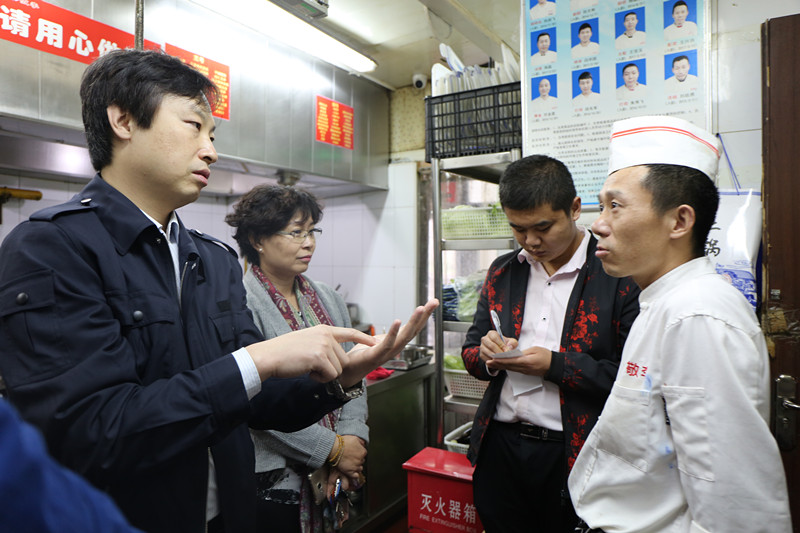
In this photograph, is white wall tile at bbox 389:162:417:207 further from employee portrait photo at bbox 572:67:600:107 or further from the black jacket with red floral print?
the black jacket with red floral print

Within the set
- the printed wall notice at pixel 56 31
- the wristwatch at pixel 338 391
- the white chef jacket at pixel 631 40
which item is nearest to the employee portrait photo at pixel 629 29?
the white chef jacket at pixel 631 40

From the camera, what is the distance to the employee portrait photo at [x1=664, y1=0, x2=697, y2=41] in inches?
74.4

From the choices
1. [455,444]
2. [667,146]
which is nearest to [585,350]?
[667,146]

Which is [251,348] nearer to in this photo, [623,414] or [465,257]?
[623,414]

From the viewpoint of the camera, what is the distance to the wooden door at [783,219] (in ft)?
5.40

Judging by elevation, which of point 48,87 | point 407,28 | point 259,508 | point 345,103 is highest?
point 407,28

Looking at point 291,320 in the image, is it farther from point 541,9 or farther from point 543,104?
point 541,9

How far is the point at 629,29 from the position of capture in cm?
202

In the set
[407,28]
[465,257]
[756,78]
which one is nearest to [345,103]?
[407,28]

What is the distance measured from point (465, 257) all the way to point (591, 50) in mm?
2062

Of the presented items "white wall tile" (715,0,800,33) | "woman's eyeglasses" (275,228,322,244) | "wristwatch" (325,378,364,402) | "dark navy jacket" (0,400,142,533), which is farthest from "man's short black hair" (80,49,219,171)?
"white wall tile" (715,0,800,33)

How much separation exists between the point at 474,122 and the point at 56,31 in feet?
7.03

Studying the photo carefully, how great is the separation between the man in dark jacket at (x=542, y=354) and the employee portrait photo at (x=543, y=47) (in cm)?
68

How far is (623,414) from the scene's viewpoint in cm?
110
